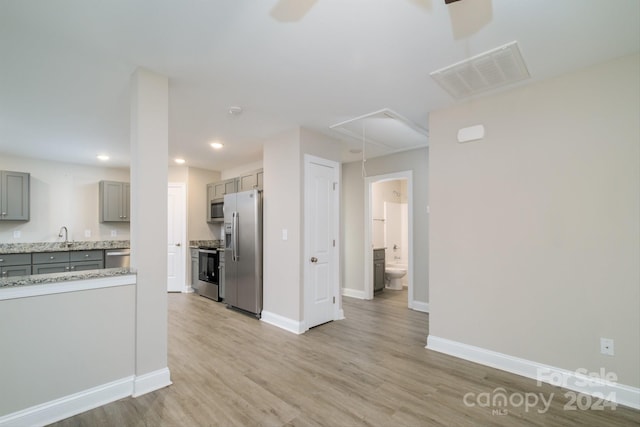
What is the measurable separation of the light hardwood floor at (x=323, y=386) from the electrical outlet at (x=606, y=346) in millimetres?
379

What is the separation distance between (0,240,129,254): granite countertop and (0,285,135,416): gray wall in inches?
148

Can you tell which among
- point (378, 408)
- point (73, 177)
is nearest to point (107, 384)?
point (378, 408)

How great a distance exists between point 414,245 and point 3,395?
Answer: 463 cm

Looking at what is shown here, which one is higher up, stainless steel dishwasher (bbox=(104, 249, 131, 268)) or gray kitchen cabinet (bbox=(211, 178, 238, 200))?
gray kitchen cabinet (bbox=(211, 178, 238, 200))

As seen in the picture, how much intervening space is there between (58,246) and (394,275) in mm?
6335

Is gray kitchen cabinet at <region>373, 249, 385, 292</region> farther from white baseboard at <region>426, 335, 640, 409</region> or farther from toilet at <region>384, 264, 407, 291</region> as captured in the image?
white baseboard at <region>426, 335, 640, 409</region>

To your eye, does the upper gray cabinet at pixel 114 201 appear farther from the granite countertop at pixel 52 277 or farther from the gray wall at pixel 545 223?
the gray wall at pixel 545 223

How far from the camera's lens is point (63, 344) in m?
2.02

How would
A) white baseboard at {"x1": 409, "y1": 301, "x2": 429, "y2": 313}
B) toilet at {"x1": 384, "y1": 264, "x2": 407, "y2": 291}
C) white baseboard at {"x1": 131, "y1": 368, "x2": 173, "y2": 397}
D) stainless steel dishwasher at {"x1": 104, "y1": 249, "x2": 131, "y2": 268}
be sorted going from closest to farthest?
white baseboard at {"x1": 131, "y1": 368, "x2": 173, "y2": 397}
white baseboard at {"x1": 409, "y1": 301, "x2": 429, "y2": 313}
stainless steel dishwasher at {"x1": 104, "y1": 249, "x2": 131, "y2": 268}
toilet at {"x1": 384, "y1": 264, "x2": 407, "y2": 291}

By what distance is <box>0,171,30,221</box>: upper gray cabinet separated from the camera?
4629mm

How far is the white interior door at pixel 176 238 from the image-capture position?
19.2ft

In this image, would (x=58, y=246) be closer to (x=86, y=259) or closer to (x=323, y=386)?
(x=86, y=259)

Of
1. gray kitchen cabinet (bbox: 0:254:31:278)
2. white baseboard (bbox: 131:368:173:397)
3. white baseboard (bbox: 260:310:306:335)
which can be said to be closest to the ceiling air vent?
white baseboard (bbox: 260:310:306:335)

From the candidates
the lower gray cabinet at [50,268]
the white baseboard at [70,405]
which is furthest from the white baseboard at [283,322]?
the lower gray cabinet at [50,268]
